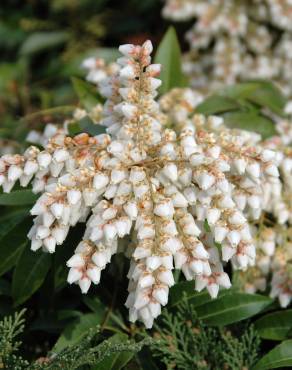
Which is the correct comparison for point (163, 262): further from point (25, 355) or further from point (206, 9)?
point (206, 9)

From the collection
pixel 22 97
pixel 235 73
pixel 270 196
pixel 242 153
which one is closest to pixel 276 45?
pixel 235 73

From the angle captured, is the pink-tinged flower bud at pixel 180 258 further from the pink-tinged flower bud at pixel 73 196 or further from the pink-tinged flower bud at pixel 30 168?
the pink-tinged flower bud at pixel 30 168

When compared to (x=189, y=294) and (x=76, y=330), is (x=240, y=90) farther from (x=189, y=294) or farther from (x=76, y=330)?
(x=76, y=330)

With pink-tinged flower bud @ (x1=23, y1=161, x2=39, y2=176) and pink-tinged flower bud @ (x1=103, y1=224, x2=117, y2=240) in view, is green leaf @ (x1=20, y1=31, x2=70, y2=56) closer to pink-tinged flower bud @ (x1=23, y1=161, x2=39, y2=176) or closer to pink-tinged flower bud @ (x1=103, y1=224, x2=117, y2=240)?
pink-tinged flower bud @ (x1=23, y1=161, x2=39, y2=176)

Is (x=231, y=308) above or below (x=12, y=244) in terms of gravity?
below

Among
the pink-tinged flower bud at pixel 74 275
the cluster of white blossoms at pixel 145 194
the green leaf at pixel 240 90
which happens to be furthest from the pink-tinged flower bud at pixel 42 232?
the green leaf at pixel 240 90

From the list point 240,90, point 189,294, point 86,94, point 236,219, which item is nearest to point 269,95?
point 240,90
